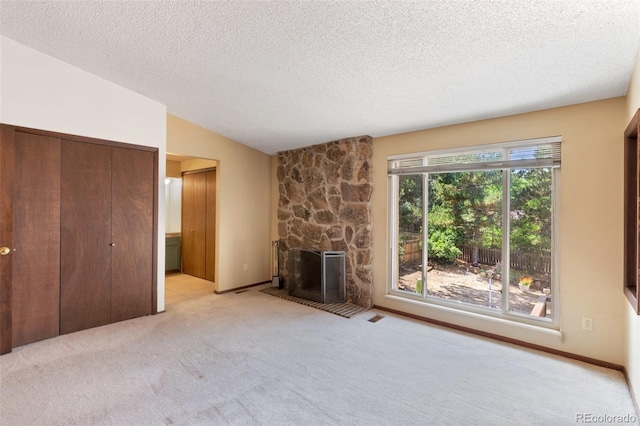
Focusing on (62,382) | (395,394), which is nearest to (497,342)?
(395,394)

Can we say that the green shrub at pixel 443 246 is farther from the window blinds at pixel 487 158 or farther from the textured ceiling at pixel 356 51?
the textured ceiling at pixel 356 51

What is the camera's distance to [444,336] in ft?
10.9

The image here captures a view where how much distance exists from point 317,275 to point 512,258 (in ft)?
8.39

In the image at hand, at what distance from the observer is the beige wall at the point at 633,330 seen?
2127 millimetres

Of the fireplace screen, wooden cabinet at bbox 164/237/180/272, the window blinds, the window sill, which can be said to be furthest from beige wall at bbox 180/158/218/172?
the window sill

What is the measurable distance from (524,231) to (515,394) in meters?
1.63

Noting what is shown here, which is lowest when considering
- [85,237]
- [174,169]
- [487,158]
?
[85,237]

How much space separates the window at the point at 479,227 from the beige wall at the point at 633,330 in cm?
57

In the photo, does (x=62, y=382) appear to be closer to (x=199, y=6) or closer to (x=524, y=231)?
(x=199, y=6)

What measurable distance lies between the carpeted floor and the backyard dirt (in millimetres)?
457

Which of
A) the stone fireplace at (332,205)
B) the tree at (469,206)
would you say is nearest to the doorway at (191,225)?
the stone fireplace at (332,205)

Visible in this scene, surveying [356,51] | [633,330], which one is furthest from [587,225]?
[356,51]

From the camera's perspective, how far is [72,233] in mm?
3377

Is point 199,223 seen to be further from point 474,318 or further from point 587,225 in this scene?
point 587,225
